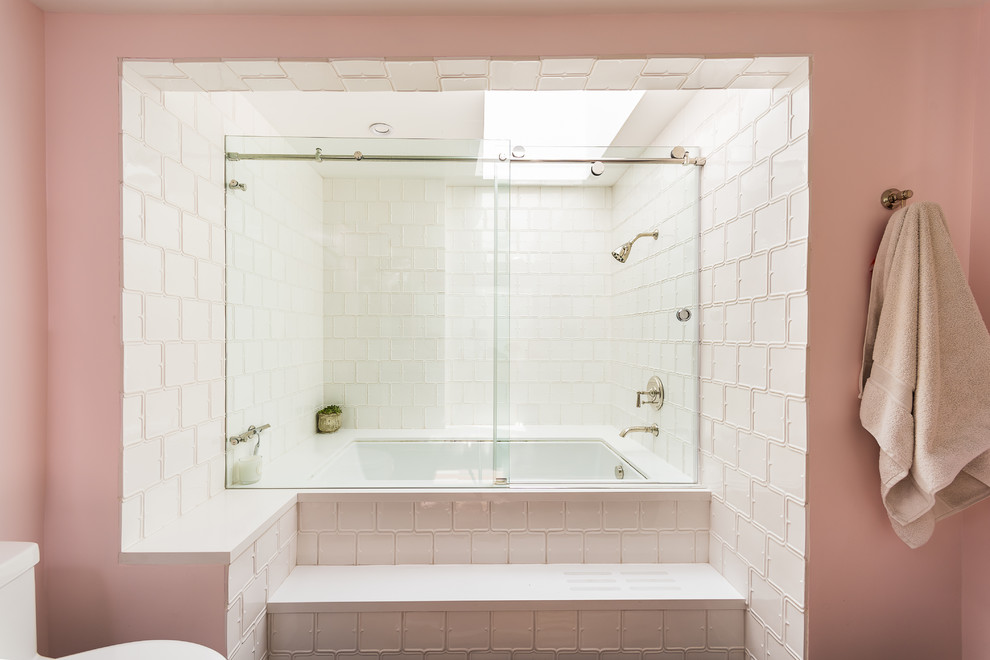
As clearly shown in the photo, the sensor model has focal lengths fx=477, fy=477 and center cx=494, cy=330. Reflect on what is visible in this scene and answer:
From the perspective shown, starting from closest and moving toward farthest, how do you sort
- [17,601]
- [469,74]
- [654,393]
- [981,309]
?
1. [17,601]
2. [981,309]
3. [469,74]
4. [654,393]

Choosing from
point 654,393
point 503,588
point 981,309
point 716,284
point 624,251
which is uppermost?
point 624,251

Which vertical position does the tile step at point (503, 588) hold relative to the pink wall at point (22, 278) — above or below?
below

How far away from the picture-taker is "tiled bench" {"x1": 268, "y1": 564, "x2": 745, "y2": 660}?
5.47 ft

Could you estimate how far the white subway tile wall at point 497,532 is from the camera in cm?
Answer: 191

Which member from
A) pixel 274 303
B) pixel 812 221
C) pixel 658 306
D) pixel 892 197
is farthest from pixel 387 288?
pixel 892 197

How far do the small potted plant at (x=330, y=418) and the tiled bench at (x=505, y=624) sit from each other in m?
0.79

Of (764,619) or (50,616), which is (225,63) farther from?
(764,619)

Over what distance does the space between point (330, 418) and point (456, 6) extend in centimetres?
181

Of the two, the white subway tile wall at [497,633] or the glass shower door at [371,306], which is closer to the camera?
the white subway tile wall at [497,633]

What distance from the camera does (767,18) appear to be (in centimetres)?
139

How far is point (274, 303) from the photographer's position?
2.25 metres

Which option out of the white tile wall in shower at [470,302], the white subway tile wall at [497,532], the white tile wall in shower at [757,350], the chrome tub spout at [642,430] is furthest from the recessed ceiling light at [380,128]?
the chrome tub spout at [642,430]

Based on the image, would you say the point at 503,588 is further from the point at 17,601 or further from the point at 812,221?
the point at 812,221

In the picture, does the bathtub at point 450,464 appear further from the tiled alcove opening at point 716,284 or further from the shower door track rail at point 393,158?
the shower door track rail at point 393,158
